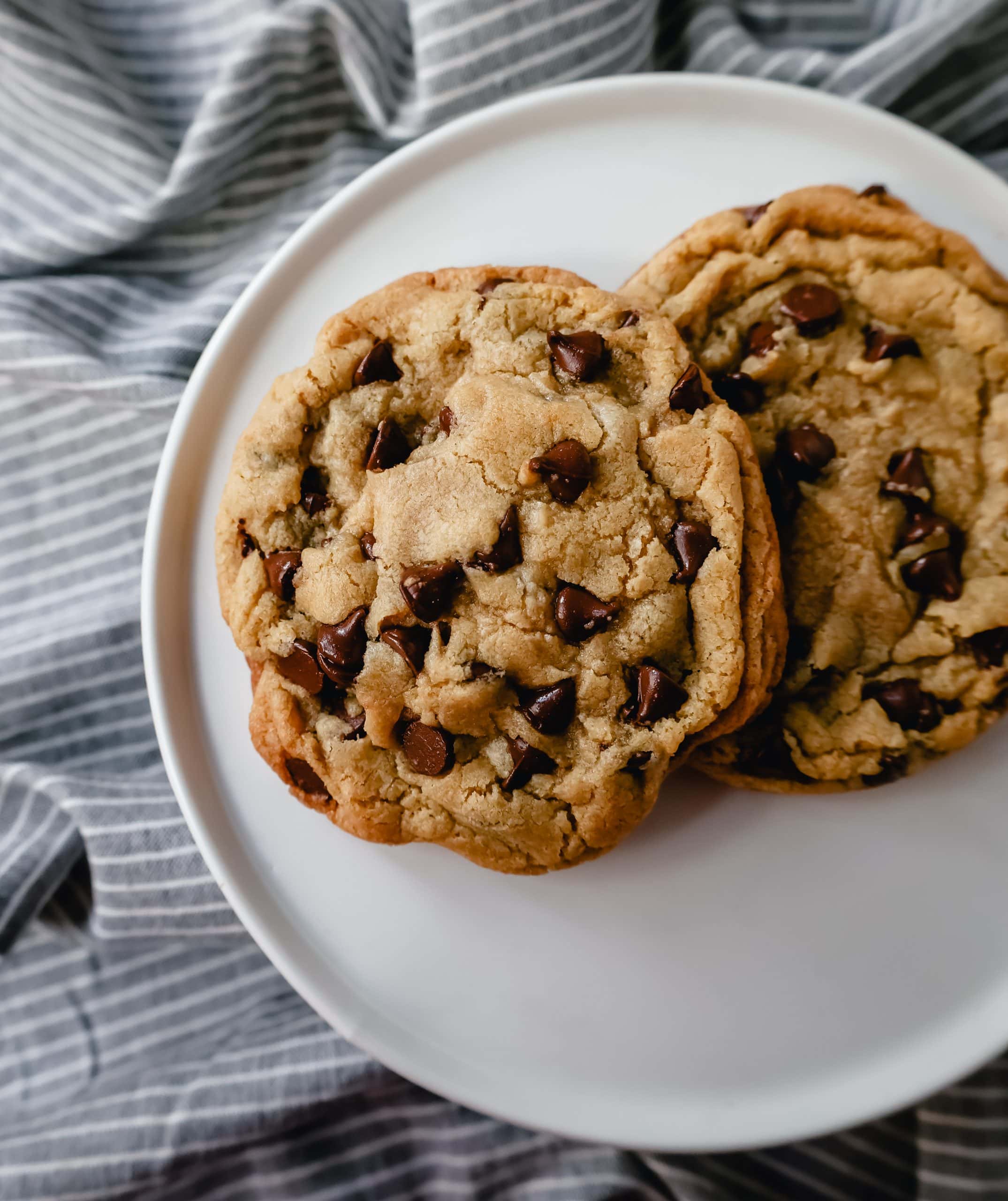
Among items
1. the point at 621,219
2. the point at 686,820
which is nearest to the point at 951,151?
the point at 621,219

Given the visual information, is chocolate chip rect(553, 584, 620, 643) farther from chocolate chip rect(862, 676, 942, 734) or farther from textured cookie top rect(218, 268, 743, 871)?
chocolate chip rect(862, 676, 942, 734)

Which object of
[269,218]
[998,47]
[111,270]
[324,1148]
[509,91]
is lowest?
[324,1148]

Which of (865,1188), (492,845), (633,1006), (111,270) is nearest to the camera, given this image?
(492,845)

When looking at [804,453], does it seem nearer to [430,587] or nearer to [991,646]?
[991,646]

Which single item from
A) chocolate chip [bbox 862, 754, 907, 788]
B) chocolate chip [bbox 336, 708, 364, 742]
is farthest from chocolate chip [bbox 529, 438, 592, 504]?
chocolate chip [bbox 862, 754, 907, 788]

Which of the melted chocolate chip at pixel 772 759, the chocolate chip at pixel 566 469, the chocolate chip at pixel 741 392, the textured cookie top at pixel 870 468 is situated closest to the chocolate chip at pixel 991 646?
the textured cookie top at pixel 870 468

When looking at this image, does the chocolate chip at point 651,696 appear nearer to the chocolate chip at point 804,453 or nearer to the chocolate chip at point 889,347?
the chocolate chip at point 804,453

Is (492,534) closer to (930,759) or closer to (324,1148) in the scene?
(930,759)

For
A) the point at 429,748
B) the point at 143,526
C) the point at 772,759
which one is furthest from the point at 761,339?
the point at 143,526
